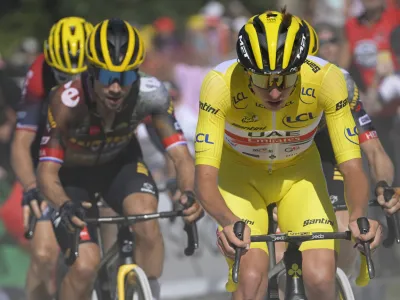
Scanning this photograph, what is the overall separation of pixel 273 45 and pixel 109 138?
2.03 m

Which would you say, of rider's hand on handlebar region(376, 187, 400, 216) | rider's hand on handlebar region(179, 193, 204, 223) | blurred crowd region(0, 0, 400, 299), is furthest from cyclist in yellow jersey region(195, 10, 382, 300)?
blurred crowd region(0, 0, 400, 299)

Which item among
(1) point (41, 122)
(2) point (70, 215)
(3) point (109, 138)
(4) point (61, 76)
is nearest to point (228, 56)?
(4) point (61, 76)

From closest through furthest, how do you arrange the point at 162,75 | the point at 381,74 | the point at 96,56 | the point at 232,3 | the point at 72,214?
1. the point at 72,214
2. the point at 96,56
3. the point at 381,74
4. the point at 162,75
5. the point at 232,3

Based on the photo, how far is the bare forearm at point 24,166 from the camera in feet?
25.9

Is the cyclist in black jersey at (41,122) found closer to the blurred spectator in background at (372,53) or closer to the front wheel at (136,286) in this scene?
the front wheel at (136,286)

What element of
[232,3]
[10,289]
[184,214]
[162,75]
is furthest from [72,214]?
[232,3]

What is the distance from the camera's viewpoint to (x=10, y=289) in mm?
10703

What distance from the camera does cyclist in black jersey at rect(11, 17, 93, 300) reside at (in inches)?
317

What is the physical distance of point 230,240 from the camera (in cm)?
549

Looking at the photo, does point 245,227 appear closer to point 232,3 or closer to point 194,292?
point 194,292

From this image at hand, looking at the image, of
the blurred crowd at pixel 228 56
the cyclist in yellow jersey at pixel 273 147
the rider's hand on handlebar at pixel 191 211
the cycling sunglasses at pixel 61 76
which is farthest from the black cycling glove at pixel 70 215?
the blurred crowd at pixel 228 56

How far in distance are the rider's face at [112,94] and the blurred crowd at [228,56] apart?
10.3 ft

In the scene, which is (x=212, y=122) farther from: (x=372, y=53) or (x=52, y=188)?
(x=372, y=53)

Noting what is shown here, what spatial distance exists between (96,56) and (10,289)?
4207 millimetres
